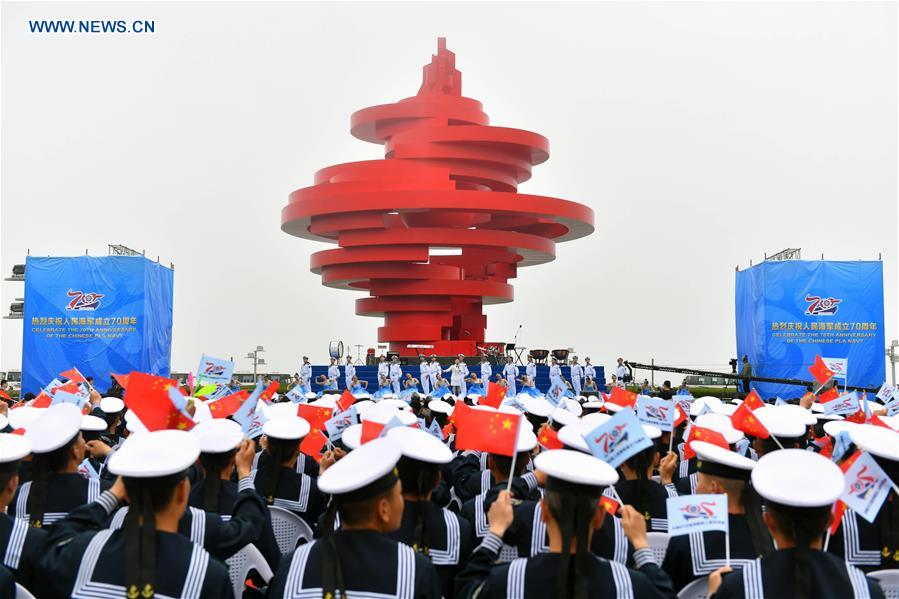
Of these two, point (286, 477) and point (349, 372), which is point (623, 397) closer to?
point (286, 477)

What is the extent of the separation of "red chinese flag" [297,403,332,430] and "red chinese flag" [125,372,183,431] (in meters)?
1.66

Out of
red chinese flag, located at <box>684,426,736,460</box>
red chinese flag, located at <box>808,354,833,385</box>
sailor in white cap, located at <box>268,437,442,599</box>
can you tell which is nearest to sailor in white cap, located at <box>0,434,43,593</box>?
sailor in white cap, located at <box>268,437,442,599</box>

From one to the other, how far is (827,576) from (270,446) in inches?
113

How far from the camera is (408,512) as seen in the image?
3477 mm

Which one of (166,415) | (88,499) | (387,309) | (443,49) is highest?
(443,49)

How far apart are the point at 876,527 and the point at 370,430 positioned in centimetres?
217

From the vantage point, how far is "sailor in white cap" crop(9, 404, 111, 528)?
3.74 meters

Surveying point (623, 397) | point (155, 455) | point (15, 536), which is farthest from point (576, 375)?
point (155, 455)

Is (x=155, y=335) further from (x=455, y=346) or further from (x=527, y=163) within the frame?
(x=527, y=163)

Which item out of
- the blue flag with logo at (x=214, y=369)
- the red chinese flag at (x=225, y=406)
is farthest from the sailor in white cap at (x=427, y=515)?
the blue flag with logo at (x=214, y=369)

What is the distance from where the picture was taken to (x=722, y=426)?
207 inches

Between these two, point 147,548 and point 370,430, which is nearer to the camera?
point 147,548

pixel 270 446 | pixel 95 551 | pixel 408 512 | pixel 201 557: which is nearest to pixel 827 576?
pixel 408 512

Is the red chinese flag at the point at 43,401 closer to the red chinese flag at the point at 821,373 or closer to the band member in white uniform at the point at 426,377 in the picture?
the red chinese flag at the point at 821,373
